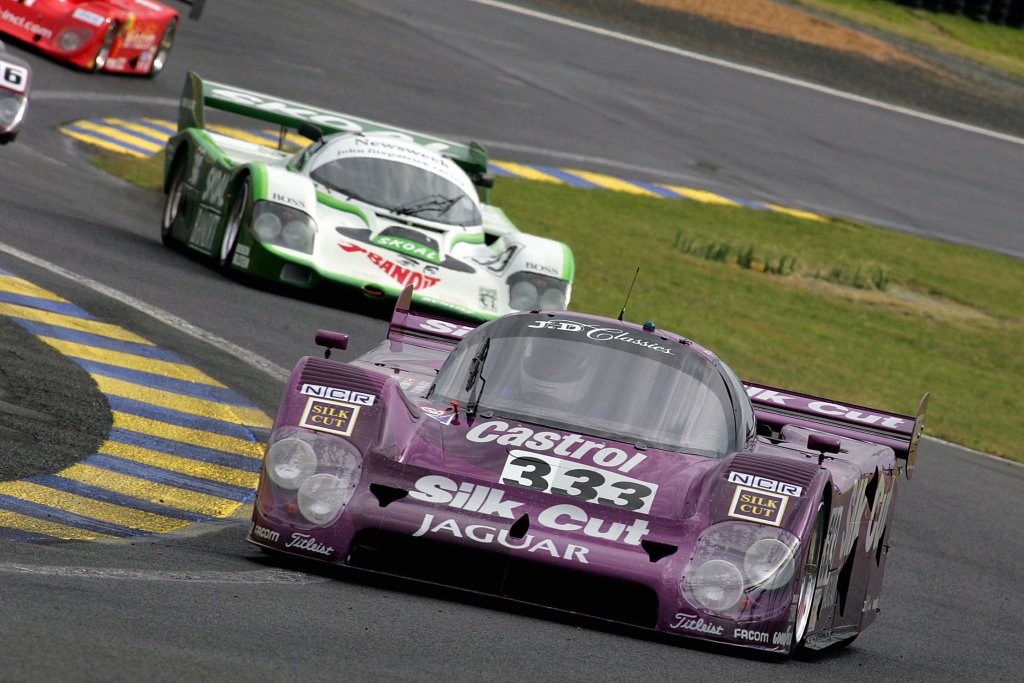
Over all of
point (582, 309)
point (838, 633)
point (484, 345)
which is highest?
point (484, 345)

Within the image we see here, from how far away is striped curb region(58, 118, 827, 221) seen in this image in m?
19.2

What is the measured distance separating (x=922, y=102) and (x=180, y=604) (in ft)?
129

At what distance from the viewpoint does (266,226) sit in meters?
12.4

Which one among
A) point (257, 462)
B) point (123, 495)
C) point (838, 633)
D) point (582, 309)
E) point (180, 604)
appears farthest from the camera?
point (582, 309)

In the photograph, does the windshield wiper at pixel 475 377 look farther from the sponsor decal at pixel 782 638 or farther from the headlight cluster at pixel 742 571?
the sponsor decal at pixel 782 638

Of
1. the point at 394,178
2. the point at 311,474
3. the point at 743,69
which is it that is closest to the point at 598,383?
the point at 311,474

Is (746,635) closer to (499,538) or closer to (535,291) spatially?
(499,538)

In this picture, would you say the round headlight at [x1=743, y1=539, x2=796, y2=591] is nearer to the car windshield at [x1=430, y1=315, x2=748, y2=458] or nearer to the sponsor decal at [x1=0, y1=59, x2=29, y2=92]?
the car windshield at [x1=430, y1=315, x2=748, y2=458]

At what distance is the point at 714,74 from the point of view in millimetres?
37750

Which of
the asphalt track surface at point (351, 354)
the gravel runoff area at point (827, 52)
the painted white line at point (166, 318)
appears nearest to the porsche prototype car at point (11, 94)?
the asphalt track surface at point (351, 354)

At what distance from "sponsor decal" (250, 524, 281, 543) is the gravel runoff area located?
1412 inches

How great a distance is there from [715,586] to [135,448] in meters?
3.47

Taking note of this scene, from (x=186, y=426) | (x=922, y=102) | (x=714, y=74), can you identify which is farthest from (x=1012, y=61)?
(x=186, y=426)

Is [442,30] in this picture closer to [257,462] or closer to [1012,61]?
[1012,61]
